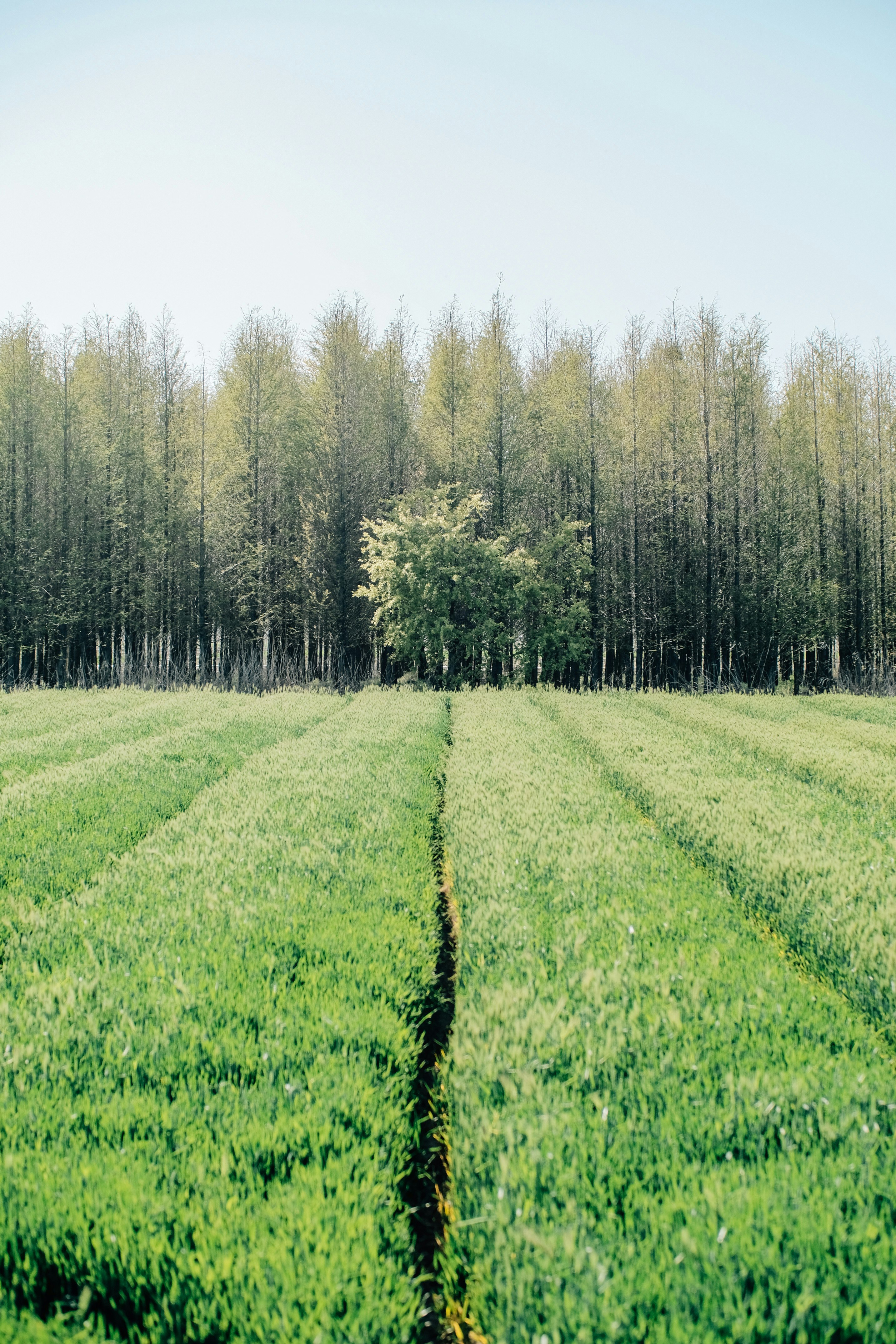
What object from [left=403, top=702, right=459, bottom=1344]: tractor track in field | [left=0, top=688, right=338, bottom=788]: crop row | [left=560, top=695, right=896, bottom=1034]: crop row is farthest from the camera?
[left=0, top=688, right=338, bottom=788]: crop row

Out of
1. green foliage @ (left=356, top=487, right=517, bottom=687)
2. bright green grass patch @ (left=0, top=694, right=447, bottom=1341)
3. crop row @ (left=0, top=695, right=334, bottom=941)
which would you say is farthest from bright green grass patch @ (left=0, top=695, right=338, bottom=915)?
green foliage @ (left=356, top=487, right=517, bottom=687)

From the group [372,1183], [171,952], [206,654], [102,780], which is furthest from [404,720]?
[206,654]

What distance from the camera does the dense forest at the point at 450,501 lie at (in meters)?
24.4

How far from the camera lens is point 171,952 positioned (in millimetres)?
3250

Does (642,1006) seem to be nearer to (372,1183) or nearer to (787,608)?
(372,1183)

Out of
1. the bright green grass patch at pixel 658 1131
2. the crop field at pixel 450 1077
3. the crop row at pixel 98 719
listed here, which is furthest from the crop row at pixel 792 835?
the crop row at pixel 98 719

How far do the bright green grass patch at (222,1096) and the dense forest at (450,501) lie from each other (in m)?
19.2

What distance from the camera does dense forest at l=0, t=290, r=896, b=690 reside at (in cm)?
2438

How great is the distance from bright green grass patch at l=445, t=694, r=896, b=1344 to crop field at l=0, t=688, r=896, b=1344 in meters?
0.01

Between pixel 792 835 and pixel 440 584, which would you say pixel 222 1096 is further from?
pixel 440 584

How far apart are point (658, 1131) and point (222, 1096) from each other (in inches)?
57.8

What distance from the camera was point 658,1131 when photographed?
83.4 inches

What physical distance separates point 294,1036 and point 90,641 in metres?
29.0

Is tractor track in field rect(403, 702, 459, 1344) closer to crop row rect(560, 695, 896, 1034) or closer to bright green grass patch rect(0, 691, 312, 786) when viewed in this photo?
crop row rect(560, 695, 896, 1034)
